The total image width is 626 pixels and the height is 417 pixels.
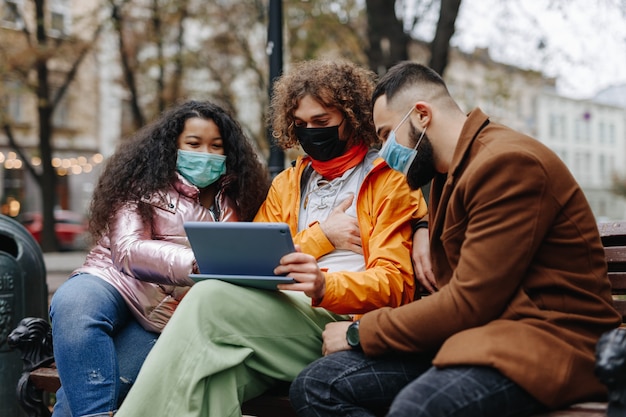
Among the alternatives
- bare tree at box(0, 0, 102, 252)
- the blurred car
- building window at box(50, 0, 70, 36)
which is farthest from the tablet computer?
the blurred car

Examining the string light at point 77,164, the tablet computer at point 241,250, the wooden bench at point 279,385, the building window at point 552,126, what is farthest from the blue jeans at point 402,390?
the building window at point 552,126

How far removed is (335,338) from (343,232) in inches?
24.2

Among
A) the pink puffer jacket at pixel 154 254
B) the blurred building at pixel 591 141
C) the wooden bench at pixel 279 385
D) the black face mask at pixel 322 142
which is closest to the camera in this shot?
the wooden bench at pixel 279 385

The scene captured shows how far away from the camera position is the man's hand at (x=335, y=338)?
2699 mm

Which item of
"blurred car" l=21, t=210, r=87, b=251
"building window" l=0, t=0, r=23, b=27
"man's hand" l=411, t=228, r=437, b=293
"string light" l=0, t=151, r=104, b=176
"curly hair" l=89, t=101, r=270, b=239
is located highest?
"building window" l=0, t=0, r=23, b=27

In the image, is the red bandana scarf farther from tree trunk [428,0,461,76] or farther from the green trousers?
tree trunk [428,0,461,76]

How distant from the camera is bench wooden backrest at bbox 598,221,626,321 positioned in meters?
3.12

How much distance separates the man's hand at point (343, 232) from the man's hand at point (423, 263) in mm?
250

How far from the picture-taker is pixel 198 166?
11.9 ft

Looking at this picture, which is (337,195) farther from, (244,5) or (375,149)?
(244,5)

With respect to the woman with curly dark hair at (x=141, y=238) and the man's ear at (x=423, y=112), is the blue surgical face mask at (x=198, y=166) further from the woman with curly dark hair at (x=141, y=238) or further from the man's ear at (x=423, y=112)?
the man's ear at (x=423, y=112)

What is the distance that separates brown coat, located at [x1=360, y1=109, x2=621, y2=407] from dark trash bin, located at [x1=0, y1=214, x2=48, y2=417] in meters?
2.50

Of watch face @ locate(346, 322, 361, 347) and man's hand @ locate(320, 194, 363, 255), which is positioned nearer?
watch face @ locate(346, 322, 361, 347)

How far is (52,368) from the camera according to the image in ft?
11.8
